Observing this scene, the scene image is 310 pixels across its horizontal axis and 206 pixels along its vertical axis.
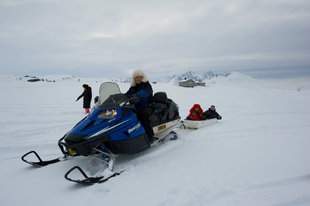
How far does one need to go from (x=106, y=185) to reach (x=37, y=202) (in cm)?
90

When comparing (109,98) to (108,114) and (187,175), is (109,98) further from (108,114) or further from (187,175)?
(187,175)

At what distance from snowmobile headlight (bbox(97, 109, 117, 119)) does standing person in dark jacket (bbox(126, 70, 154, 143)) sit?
50 centimetres

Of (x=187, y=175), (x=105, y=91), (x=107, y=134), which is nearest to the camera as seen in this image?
(x=187, y=175)

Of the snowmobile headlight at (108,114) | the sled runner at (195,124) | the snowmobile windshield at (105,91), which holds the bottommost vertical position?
the sled runner at (195,124)

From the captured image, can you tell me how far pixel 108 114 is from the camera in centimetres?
334

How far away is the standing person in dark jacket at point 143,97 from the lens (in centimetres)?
379

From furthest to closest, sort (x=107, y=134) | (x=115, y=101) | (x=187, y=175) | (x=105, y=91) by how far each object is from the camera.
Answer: (x=105, y=91)
(x=115, y=101)
(x=107, y=134)
(x=187, y=175)

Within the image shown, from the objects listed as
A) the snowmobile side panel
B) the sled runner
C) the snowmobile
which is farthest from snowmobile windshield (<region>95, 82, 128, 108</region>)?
the sled runner

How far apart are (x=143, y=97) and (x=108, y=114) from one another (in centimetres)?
90

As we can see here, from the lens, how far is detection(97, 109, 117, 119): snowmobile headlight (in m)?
3.31

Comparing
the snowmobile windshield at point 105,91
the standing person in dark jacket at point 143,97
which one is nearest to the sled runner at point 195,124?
the standing person in dark jacket at point 143,97

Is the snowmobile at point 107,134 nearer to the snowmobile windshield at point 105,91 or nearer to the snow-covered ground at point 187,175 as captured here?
the snowmobile windshield at point 105,91

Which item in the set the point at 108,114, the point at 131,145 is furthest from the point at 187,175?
the point at 108,114

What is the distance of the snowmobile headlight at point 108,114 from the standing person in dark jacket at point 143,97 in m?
0.50
